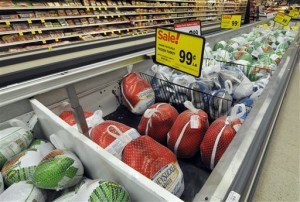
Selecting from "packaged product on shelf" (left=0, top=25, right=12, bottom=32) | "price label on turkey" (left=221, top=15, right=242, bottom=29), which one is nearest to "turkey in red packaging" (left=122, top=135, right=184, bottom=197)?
"price label on turkey" (left=221, top=15, right=242, bottom=29)

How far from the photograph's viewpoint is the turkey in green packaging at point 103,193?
57 cm

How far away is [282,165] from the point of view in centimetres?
112

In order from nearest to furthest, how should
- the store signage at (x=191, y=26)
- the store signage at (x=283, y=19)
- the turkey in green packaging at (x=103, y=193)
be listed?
the turkey in green packaging at (x=103, y=193) < the store signage at (x=191, y=26) < the store signage at (x=283, y=19)

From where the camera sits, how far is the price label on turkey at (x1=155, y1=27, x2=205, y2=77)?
2.75 feet

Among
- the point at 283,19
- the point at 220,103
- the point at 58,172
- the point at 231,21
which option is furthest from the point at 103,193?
the point at 283,19

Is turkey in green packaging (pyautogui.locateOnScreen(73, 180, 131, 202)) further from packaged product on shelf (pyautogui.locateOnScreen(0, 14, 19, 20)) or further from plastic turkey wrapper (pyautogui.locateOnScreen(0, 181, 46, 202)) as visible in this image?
packaged product on shelf (pyautogui.locateOnScreen(0, 14, 19, 20))

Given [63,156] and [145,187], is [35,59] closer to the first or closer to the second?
[63,156]

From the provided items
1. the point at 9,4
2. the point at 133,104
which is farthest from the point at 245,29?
the point at 9,4

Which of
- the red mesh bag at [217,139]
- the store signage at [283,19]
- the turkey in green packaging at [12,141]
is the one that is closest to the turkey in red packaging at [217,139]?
the red mesh bag at [217,139]

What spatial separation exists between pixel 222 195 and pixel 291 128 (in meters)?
1.21

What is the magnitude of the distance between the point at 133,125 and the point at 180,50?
548 mm

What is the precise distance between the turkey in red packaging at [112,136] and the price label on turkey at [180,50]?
36 centimetres

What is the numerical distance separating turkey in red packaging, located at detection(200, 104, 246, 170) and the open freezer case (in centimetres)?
7

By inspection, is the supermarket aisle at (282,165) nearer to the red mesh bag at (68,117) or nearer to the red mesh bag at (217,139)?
the red mesh bag at (217,139)
